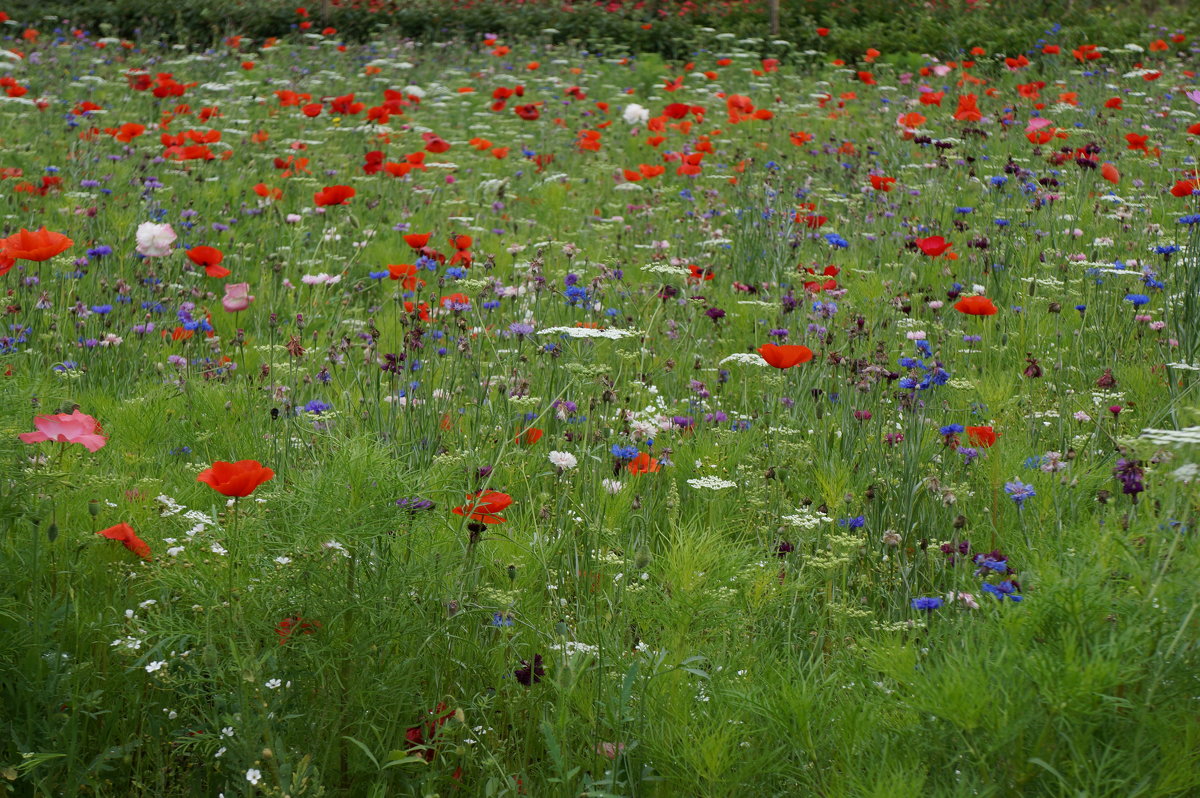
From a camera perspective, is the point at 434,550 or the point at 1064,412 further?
the point at 1064,412

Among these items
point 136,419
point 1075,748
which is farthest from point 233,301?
point 1075,748

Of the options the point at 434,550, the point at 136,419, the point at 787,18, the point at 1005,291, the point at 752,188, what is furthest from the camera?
the point at 787,18

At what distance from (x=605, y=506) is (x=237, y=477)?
3.48 feet

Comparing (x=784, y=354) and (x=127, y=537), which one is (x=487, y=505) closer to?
(x=127, y=537)

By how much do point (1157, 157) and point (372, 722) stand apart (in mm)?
6049

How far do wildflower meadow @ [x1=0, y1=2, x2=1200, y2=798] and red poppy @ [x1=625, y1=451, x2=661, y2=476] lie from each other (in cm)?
3

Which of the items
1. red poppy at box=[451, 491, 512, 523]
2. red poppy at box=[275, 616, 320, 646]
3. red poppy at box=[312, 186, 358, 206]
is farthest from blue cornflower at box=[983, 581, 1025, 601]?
red poppy at box=[312, 186, 358, 206]

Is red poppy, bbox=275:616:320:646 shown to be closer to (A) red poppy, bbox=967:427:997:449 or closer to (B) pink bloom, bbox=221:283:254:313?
(A) red poppy, bbox=967:427:997:449

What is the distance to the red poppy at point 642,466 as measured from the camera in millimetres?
2639

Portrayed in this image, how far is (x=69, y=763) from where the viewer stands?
167 centimetres

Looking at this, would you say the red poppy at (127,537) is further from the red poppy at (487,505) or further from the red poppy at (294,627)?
the red poppy at (487,505)

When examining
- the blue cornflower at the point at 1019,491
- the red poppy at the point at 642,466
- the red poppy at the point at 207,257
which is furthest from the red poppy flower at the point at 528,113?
the blue cornflower at the point at 1019,491

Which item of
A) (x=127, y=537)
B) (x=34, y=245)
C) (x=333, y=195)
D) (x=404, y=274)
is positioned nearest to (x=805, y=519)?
(x=127, y=537)

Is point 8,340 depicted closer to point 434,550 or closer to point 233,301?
point 233,301
